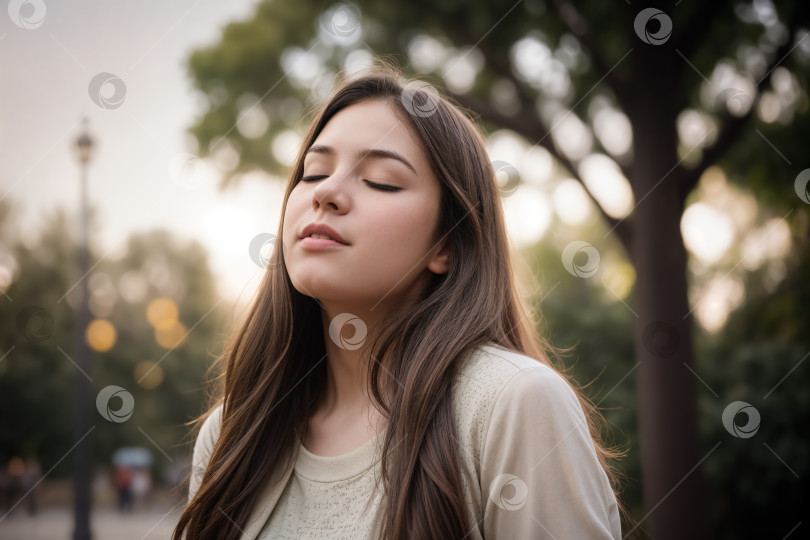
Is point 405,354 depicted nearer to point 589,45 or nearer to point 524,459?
point 524,459

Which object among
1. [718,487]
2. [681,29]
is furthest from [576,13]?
[718,487]

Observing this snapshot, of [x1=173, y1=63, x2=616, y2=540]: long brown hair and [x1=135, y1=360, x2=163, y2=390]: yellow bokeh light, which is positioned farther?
[x1=135, y1=360, x2=163, y2=390]: yellow bokeh light

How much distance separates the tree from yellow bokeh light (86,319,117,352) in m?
14.0

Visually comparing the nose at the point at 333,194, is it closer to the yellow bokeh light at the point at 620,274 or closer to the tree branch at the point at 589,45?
the tree branch at the point at 589,45

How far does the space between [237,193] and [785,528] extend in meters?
8.38

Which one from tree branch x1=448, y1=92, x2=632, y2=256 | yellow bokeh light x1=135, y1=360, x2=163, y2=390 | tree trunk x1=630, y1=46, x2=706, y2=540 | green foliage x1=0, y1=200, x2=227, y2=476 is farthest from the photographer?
yellow bokeh light x1=135, y1=360, x2=163, y2=390

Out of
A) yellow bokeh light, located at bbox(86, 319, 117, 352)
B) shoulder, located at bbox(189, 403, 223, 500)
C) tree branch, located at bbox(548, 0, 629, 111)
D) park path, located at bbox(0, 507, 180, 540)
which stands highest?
tree branch, located at bbox(548, 0, 629, 111)

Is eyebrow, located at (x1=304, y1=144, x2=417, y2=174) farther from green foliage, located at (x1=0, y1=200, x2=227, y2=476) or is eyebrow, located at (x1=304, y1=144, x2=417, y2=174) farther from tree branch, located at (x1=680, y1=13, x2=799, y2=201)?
green foliage, located at (x1=0, y1=200, x2=227, y2=476)

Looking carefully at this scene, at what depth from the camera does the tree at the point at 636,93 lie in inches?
206

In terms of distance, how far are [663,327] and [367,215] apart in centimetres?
391

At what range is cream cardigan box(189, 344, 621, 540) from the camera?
63.3 inches

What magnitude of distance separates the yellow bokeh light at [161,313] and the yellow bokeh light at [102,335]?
154 cm

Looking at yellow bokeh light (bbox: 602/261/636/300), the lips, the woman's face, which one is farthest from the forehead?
yellow bokeh light (bbox: 602/261/636/300)

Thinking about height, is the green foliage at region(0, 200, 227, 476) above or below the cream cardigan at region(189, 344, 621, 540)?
below
